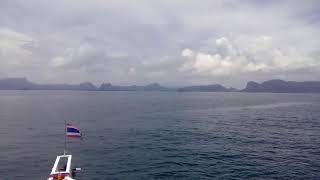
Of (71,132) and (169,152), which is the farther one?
(169,152)

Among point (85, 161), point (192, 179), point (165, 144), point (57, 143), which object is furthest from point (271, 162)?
point (57, 143)

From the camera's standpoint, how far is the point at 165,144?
9212 cm

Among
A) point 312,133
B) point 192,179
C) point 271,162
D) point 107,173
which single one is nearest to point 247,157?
point 271,162

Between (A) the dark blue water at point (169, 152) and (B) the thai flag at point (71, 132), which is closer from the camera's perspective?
(B) the thai flag at point (71, 132)

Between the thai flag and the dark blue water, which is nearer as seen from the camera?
the thai flag

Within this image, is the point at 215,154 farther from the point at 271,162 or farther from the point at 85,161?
the point at 85,161

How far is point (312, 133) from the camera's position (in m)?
112

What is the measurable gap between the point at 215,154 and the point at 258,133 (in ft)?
131

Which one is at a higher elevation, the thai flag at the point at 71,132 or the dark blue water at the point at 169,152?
the thai flag at the point at 71,132

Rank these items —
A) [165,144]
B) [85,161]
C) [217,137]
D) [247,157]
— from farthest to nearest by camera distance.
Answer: [217,137] < [165,144] < [247,157] < [85,161]

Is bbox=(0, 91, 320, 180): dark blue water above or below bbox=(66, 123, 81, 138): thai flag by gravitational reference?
below

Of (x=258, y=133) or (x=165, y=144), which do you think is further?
(x=258, y=133)

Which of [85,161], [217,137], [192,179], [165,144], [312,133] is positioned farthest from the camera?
[312,133]

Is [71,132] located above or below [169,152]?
above
